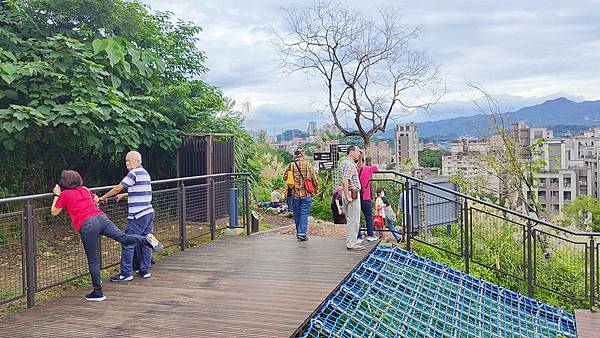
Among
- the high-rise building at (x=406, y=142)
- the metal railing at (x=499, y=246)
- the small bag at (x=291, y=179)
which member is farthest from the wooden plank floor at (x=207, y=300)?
the high-rise building at (x=406, y=142)

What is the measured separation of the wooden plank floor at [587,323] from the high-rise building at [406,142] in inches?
367

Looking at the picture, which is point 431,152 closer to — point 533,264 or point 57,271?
point 533,264

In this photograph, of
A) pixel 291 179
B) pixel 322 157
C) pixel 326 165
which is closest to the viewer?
pixel 291 179

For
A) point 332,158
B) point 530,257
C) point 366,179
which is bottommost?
point 530,257

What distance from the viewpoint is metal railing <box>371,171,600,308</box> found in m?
8.02

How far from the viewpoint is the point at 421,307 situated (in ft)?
21.1

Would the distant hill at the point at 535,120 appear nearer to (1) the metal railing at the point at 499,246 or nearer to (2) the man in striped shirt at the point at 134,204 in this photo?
(1) the metal railing at the point at 499,246

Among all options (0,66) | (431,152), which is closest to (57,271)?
(0,66)

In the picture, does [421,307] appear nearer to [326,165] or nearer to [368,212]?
[368,212]

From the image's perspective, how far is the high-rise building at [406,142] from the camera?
56.4 ft

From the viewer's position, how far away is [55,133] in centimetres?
874

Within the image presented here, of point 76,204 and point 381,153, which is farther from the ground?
point 381,153

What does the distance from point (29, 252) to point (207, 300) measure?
69.3 inches

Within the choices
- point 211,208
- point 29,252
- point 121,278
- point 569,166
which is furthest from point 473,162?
point 569,166
